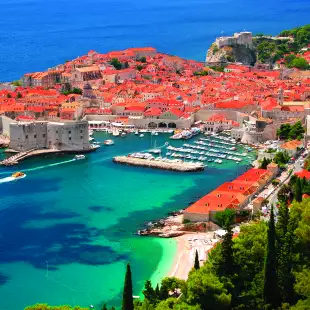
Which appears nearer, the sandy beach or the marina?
the sandy beach

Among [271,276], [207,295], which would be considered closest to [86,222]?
[207,295]

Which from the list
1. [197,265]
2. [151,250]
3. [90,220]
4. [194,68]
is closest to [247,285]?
[197,265]

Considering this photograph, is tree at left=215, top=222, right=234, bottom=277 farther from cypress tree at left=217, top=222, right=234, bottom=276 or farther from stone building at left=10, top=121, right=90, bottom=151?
stone building at left=10, top=121, right=90, bottom=151

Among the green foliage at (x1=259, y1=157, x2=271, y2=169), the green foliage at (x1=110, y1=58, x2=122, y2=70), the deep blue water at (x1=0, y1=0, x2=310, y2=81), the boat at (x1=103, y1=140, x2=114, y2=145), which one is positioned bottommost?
Result: the green foliage at (x1=259, y1=157, x2=271, y2=169)

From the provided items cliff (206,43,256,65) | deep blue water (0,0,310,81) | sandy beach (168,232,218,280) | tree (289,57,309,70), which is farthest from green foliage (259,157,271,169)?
deep blue water (0,0,310,81)

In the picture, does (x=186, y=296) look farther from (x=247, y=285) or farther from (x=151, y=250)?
(x=151, y=250)

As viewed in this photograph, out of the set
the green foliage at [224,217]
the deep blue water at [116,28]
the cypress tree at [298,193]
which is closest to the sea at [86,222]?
the green foliage at [224,217]
